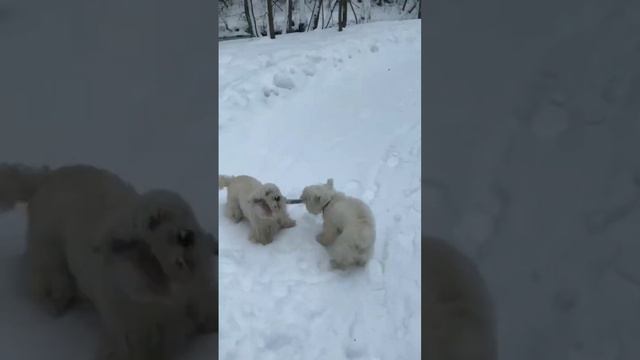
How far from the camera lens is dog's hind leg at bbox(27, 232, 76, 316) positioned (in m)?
0.70

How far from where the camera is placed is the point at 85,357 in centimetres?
71

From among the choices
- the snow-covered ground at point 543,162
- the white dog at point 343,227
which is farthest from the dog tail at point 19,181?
the white dog at point 343,227

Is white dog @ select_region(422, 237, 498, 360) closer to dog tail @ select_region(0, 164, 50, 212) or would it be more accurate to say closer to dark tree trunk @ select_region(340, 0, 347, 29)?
dog tail @ select_region(0, 164, 50, 212)

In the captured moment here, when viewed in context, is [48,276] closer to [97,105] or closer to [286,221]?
[97,105]

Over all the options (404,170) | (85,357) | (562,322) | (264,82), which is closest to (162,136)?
(85,357)

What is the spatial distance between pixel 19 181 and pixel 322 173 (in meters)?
2.78

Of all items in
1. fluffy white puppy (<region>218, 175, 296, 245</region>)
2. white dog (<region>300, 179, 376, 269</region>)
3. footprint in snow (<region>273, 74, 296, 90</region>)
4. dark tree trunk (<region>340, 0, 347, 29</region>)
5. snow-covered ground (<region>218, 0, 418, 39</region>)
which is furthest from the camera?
snow-covered ground (<region>218, 0, 418, 39</region>)

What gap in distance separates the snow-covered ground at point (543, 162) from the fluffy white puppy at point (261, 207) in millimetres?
1870

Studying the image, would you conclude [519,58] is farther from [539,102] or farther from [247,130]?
Answer: [247,130]

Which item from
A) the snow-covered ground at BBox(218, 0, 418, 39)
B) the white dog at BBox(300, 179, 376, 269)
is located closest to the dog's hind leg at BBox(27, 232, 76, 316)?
the white dog at BBox(300, 179, 376, 269)

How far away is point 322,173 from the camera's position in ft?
11.3

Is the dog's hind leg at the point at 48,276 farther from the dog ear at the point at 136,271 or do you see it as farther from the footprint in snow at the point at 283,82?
the footprint in snow at the point at 283,82

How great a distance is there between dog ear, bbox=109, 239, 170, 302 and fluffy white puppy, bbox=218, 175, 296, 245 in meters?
1.83

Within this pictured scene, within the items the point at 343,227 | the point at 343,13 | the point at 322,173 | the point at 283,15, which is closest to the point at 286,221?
the point at 343,227
